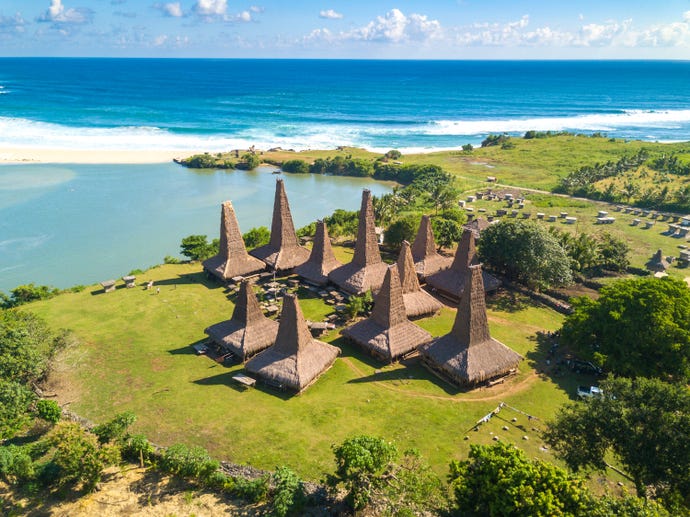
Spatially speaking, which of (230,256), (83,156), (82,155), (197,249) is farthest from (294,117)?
(230,256)

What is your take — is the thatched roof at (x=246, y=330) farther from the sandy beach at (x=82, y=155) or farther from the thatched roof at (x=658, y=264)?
the sandy beach at (x=82, y=155)

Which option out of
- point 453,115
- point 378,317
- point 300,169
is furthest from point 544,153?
point 378,317

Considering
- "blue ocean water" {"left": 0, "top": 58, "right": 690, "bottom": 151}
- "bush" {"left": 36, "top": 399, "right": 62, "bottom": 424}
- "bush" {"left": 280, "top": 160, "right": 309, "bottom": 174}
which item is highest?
"blue ocean water" {"left": 0, "top": 58, "right": 690, "bottom": 151}

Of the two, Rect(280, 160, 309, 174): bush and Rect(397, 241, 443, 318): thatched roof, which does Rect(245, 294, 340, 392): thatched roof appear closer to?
Rect(397, 241, 443, 318): thatched roof

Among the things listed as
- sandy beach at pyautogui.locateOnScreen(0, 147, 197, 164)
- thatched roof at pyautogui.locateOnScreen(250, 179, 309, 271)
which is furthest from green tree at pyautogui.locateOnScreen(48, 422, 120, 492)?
sandy beach at pyautogui.locateOnScreen(0, 147, 197, 164)

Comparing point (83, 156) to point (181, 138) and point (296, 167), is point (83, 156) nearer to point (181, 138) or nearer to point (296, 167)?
point (181, 138)
